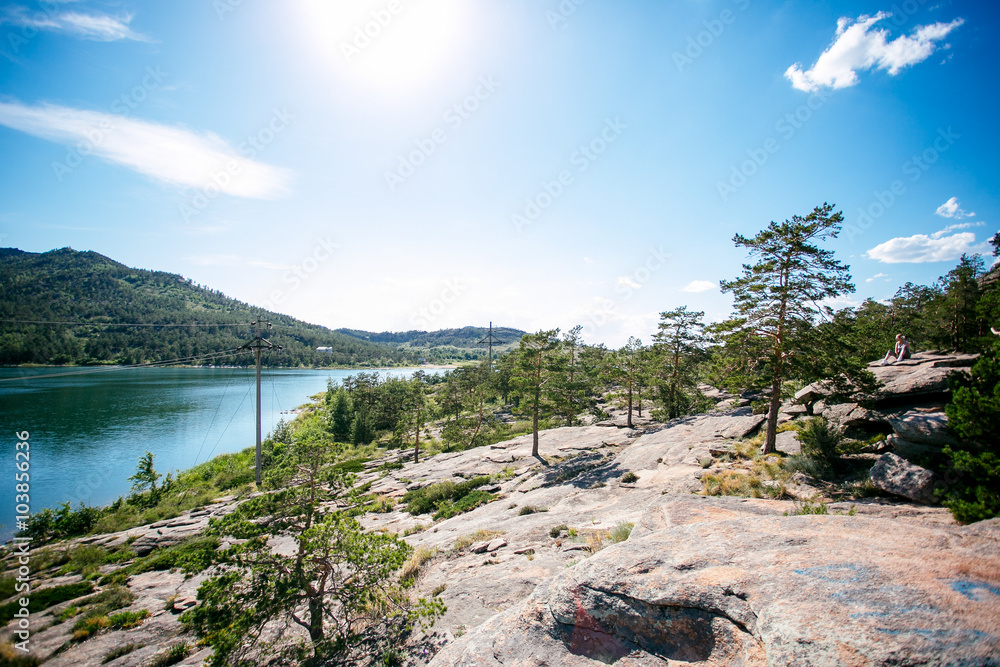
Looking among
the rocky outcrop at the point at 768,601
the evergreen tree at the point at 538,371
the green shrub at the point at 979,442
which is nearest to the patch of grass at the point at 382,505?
the evergreen tree at the point at 538,371

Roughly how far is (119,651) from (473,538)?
10447 mm

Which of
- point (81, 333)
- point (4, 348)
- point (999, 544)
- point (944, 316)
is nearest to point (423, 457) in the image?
point (999, 544)

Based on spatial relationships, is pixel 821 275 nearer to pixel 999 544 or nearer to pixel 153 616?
pixel 999 544

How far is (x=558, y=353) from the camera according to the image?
86.0 ft

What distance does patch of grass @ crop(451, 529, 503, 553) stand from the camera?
41.6 ft

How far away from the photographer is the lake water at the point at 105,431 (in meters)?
30.3

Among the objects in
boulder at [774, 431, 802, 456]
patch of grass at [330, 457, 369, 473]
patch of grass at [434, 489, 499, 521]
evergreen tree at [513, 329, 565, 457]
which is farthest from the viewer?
patch of grass at [330, 457, 369, 473]

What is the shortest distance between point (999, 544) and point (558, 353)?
21.6 m

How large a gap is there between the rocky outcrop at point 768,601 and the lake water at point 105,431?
25.0 meters

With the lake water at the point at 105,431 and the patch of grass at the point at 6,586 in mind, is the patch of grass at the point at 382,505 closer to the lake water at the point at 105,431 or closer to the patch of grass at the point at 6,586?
the patch of grass at the point at 6,586

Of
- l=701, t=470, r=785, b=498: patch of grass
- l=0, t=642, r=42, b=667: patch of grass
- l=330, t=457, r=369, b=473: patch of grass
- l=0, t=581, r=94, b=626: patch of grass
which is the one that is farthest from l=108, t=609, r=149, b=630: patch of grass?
l=330, t=457, r=369, b=473: patch of grass

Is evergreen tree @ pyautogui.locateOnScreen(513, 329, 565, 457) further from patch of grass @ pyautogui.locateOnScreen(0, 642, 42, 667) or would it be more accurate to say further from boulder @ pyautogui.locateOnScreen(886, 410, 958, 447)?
patch of grass @ pyautogui.locateOnScreen(0, 642, 42, 667)

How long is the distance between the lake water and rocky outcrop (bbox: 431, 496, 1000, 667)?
986 inches

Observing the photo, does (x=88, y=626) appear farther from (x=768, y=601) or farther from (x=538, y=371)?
(x=538, y=371)
